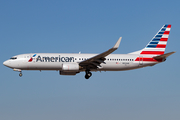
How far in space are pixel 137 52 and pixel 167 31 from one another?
7574 millimetres

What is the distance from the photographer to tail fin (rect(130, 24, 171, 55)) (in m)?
48.6

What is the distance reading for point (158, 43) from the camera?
5031cm

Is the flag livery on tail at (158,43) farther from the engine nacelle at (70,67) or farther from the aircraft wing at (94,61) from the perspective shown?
the engine nacelle at (70,67)

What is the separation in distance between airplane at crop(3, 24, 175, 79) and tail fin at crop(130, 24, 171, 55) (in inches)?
6.1

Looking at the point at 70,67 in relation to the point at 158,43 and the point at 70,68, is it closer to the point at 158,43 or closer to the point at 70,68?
the point at 70,68

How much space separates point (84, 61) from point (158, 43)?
1434cm

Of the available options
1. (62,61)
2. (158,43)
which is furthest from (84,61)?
(158,43)

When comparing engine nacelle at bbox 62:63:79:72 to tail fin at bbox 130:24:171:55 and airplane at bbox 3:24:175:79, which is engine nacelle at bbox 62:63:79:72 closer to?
airplane at bbox 3:24:175:79

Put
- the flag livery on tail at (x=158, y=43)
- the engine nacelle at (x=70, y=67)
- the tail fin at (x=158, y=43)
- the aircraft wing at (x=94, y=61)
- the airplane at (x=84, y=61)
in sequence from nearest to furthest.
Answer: the aircraft wing at (x=94, y=61) < the engine nacelle at (x=70, y=67) < the airplane at (x=84, y=61) < the tail fin at (x=158, y=43) < the flag livery on tail at (x=158, y=43)

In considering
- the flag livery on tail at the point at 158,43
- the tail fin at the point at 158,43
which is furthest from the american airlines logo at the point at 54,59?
the flag livery on tail at the point at 158,43

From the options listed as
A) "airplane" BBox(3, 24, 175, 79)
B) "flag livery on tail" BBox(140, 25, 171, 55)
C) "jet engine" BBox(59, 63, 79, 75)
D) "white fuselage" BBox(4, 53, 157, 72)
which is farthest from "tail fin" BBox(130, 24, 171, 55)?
"jet engine" BBox(59, 63, 79, 75)

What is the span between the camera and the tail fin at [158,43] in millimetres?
48619

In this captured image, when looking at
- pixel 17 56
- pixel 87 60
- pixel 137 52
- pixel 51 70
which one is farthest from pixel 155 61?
pixel 17 56

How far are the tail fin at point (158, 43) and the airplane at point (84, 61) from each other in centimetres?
16
